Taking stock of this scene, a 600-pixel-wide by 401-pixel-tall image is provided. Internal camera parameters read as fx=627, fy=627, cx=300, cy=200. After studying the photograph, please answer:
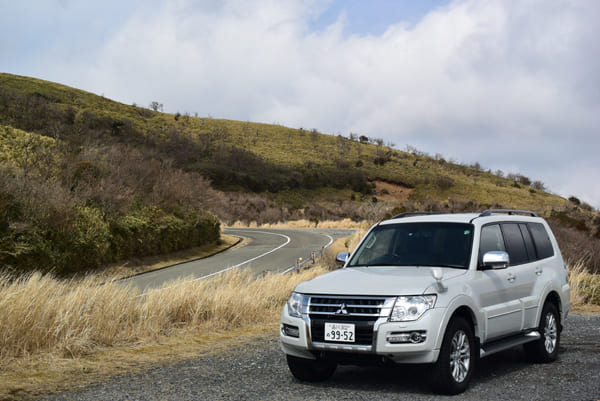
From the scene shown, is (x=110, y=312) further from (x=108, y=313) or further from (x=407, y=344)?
(x=407, y=344)

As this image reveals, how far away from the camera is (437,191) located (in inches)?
3639

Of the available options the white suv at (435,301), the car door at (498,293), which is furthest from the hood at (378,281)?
the car door at (498,293)

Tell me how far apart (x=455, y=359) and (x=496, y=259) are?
1202 mm

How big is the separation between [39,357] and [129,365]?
114 centimetres

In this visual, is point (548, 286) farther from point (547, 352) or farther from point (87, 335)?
point (87, 335)

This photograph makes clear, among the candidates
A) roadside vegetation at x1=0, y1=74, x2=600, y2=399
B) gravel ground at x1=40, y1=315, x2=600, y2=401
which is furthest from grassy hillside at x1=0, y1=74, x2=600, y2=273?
gravel ground at x1=40, y1=315, x2=600, y2=401

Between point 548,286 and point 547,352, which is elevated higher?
point 548,286

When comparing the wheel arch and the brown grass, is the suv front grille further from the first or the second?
the wheel arch

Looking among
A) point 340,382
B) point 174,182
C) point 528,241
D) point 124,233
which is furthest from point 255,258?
point 340,382

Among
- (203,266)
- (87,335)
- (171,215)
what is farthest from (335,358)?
(171,215)

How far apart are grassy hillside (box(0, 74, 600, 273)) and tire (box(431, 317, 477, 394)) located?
48.2 ft

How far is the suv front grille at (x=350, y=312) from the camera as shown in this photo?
606 cm

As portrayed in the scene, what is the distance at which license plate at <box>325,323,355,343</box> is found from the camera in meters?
6.11

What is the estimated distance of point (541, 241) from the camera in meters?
8.65
